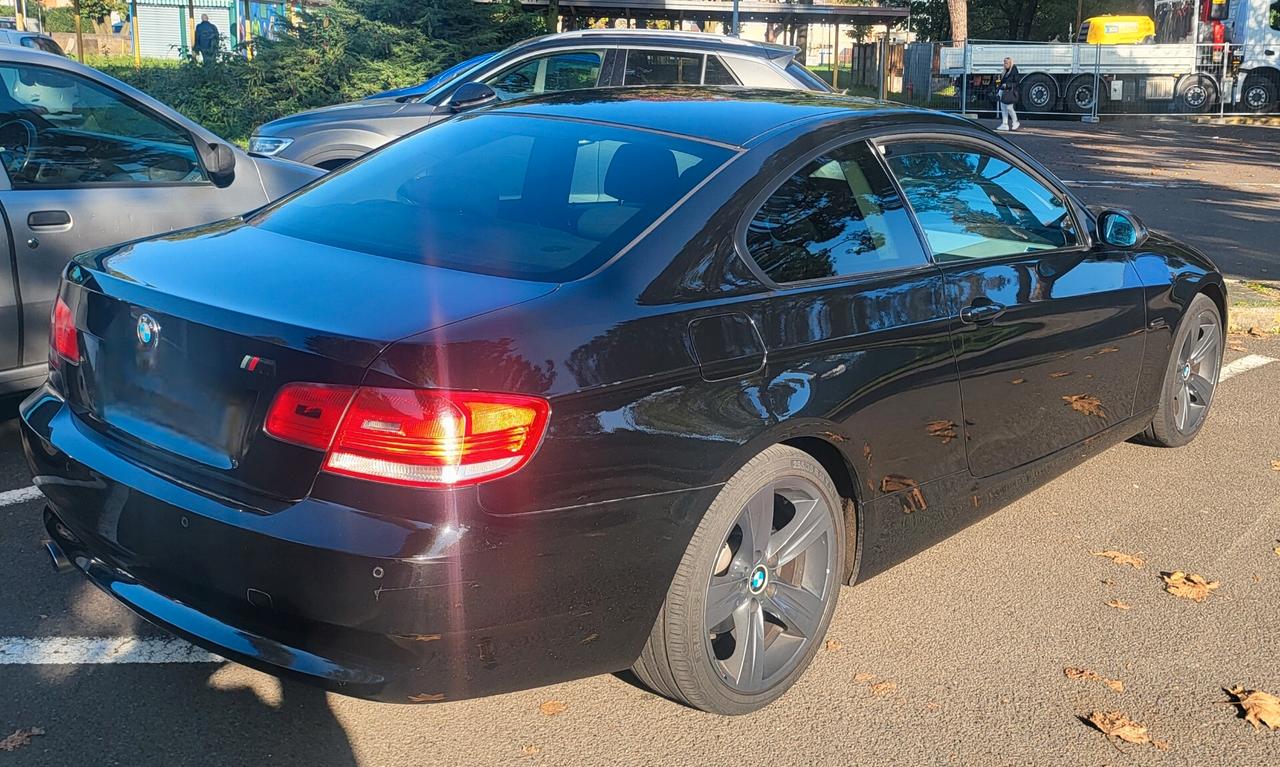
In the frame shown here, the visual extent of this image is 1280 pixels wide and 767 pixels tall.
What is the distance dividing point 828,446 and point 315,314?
1.45 metres

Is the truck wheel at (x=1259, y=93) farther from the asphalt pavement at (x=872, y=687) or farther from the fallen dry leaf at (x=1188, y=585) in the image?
the fallen dry leaf at (x=1188, y=585)

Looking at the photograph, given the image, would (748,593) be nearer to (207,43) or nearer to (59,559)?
(59,559)

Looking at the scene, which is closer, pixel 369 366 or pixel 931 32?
pixel 369 366

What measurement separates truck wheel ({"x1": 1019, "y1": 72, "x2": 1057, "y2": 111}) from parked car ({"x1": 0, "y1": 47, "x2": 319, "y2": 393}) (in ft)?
96.9

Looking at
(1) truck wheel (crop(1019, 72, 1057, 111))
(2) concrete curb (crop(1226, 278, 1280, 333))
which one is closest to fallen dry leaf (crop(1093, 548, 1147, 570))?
(2) concrete curb (crop(1226, 278, 1280, 333))

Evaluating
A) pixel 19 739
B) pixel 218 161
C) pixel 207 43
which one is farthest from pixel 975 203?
pixel 207 43

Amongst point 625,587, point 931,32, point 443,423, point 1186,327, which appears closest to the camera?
point 443,423

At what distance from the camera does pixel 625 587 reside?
2.92 m

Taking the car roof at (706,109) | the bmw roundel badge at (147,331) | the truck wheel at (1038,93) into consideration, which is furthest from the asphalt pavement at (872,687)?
the truck wheel at (1038,93)

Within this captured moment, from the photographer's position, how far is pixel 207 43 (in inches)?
926

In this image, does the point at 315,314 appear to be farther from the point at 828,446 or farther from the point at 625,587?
the point at 828,446

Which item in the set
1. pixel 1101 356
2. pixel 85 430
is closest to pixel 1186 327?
pixel 1101 356

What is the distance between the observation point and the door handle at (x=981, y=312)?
153 inches

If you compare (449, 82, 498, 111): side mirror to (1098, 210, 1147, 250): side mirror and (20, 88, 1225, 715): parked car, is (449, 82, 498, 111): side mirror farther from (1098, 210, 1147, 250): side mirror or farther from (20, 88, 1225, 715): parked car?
(1098, 210, 1147, 250): side mirror
